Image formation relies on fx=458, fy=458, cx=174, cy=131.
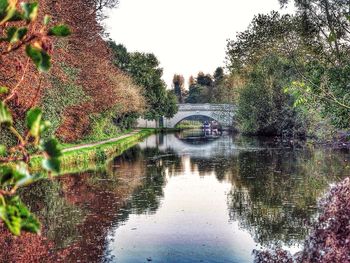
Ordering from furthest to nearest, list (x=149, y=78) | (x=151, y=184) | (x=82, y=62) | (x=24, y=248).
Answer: (x=149, y=78) < (x=82, y=62) < (x=151, y=184) < (x=24, y=248)

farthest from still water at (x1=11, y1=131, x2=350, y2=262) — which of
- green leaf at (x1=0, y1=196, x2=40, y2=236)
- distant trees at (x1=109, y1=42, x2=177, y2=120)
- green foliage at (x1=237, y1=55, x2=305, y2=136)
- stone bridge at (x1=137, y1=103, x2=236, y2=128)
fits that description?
stone bridge at (x1=137, y1=103, x2=236, y2=128)

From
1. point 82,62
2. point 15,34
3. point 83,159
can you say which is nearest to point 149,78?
point 82,62

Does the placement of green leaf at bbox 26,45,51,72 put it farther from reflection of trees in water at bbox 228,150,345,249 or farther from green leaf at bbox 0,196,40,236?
reflection of trees in water at bbox 228,150,345,249

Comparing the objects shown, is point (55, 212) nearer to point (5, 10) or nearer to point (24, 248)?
point (24, 248)

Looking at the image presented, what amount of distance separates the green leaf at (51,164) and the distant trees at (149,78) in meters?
60.0

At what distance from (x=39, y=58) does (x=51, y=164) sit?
0.36 m

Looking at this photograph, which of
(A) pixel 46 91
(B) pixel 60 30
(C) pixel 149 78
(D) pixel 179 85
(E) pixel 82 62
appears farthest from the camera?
(D) pixel 179 85

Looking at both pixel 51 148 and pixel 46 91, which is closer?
pixel 51 148

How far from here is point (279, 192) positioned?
651 inches

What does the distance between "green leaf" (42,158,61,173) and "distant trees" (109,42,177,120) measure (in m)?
60.0

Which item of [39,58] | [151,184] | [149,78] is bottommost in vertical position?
[151,184]

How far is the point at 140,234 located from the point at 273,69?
34227 millimetres

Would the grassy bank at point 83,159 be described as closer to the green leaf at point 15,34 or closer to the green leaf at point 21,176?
the green leaf at point 15,34

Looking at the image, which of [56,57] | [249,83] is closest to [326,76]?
[56,57]
